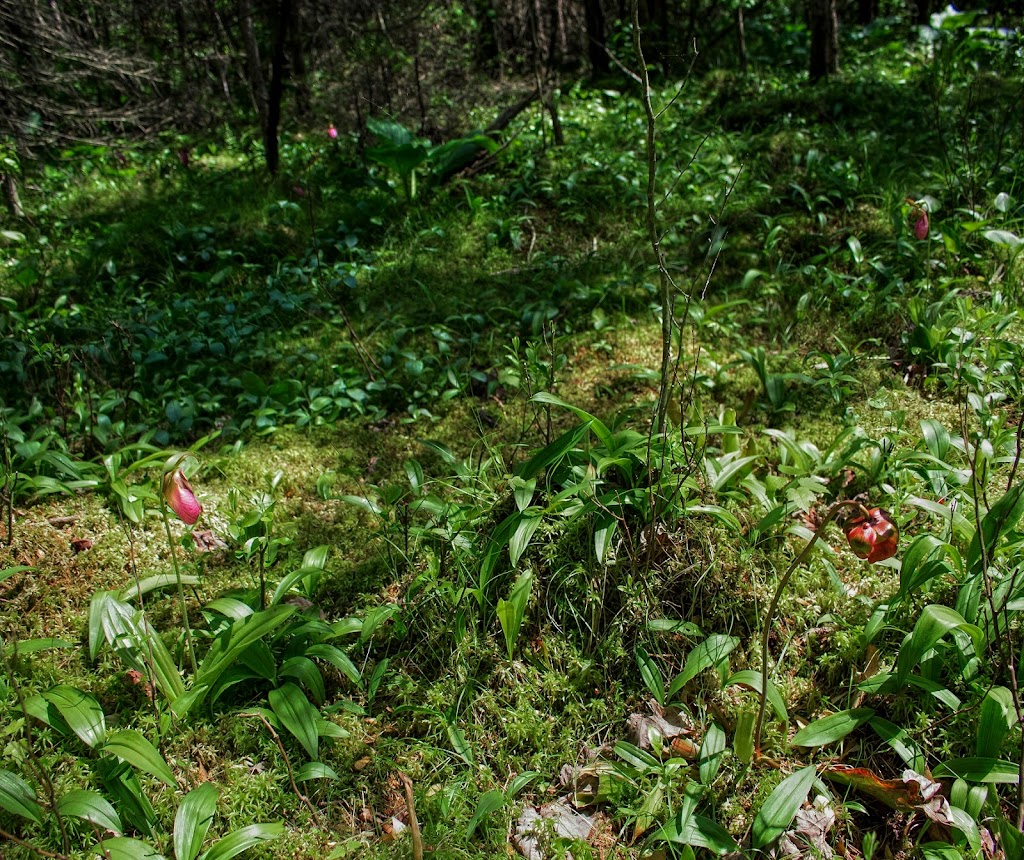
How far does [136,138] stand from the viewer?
23.1 ft

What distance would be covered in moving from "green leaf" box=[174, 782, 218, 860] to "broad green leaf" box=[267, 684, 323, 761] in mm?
252

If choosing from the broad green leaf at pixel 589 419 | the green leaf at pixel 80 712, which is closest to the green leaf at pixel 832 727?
the broad green leaf at pixel 589 419

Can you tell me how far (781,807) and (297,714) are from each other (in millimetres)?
1383

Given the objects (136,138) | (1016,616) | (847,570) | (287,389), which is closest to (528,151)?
(287,389)

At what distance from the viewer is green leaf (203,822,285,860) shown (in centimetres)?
181

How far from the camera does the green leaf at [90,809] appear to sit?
72.1 inches

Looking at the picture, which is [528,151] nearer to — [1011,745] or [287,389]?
[287,389]

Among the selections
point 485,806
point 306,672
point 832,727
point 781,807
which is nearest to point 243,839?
point 306,672

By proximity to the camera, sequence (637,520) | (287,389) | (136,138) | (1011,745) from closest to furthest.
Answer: (1011,745) < (637,520) < (287,389) < (136,138)

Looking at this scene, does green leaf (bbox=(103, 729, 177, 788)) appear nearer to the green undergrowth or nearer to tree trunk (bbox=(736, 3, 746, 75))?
the green undergrowth

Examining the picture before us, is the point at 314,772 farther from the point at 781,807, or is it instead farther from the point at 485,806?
the point at 781,807

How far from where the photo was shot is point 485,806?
1.94m

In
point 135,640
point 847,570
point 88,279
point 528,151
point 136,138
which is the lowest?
point 847,570

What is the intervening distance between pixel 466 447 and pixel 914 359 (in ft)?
7.33
